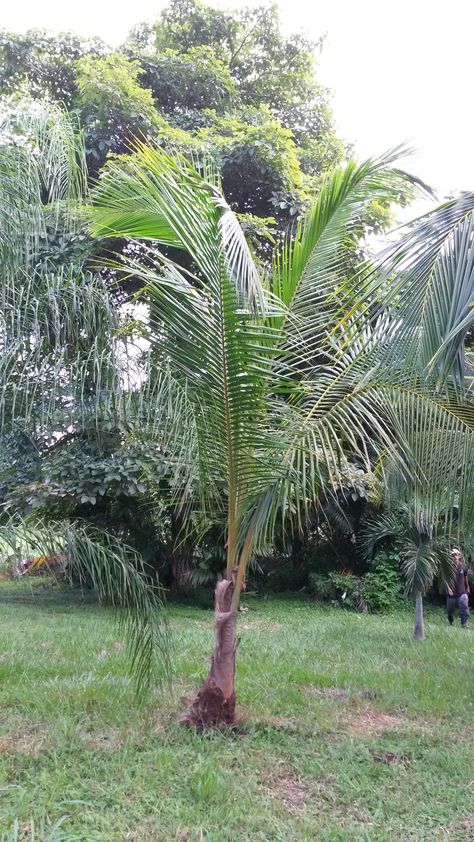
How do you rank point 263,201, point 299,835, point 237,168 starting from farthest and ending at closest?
1. point 263,201
2. point 237,168
3. point 299,835

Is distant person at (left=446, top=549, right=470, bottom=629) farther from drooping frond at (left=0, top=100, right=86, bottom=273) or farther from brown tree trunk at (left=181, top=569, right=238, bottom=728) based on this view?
drooping frond at (left=0, top=100, right=86, bottom=273)

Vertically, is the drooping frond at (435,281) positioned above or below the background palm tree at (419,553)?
above

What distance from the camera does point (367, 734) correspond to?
14.1 feet

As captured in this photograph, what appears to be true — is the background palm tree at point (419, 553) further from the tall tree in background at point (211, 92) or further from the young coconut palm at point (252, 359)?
the tall tree in background at point (211, 92)

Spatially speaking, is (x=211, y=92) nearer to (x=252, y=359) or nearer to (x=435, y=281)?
(x=252, y=359)

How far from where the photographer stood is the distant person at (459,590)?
355 inches

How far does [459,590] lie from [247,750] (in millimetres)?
6367

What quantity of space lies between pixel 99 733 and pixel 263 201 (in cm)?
898

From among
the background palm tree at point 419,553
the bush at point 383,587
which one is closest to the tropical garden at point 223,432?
the background palm tree at point 419,553

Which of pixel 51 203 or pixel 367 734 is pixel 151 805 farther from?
pixel 51 203

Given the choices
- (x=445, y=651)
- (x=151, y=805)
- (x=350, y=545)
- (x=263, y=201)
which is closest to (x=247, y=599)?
(x=350, y=545)

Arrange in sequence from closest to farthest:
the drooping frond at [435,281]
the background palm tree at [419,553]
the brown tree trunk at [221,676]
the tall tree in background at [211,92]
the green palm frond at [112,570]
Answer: the drooping frond at [435,281], the green palm frond at [112,570], the brown tree trunk at [221,676], the background palm tree at [419,553], the tall tree in background at [211,92]

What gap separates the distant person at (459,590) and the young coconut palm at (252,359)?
210 inches

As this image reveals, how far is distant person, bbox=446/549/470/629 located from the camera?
901 cm
